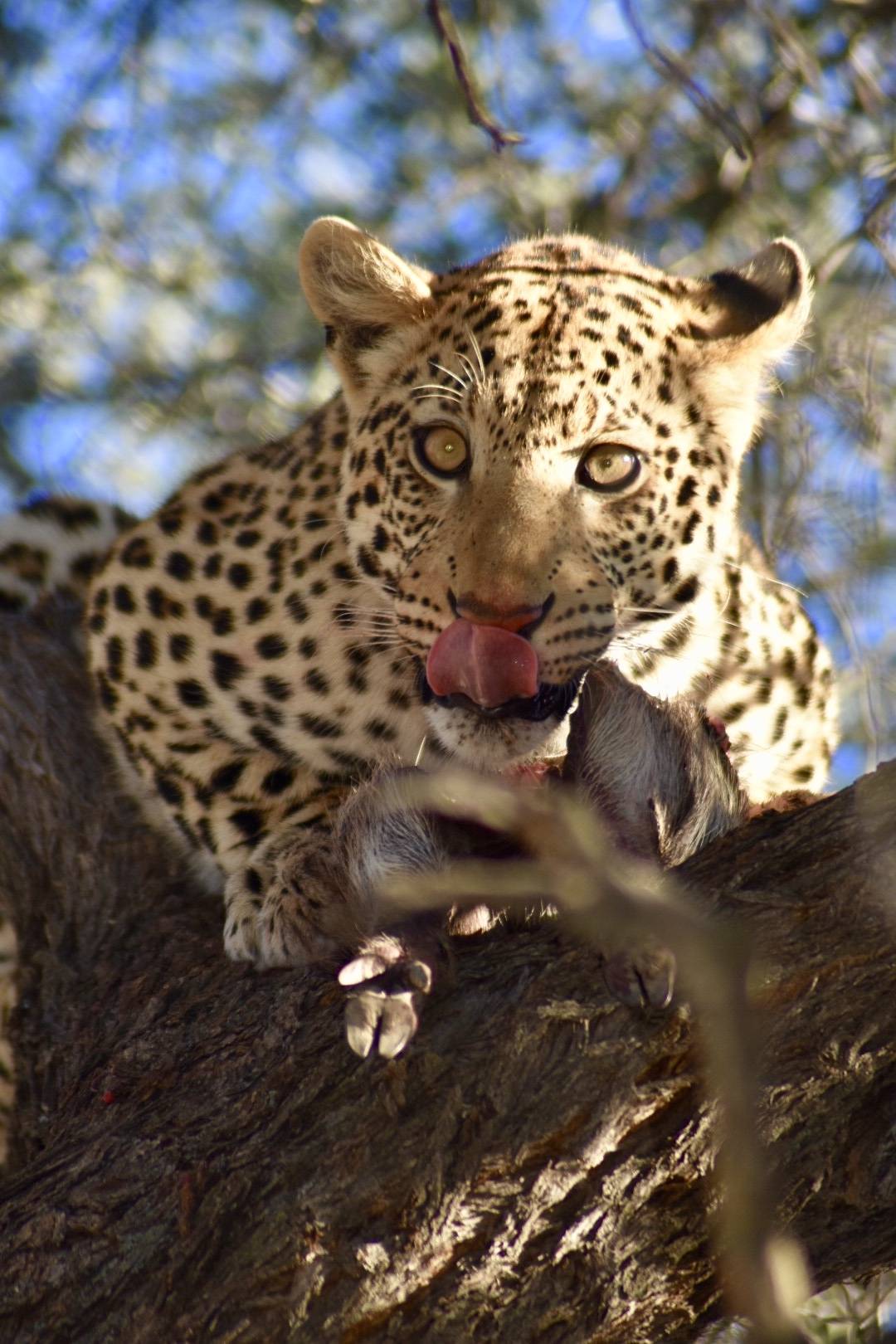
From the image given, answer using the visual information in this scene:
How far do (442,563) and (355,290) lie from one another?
1.20 m

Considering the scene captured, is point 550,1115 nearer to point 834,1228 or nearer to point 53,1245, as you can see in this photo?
point 834,1228

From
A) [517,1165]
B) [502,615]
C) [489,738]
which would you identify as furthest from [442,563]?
[517,1165]

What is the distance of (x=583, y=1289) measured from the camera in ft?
9.70

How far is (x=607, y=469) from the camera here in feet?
15.4

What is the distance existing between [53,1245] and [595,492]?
248cm

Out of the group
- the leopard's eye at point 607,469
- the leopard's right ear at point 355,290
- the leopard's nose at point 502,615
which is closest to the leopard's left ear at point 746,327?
the leopard's eye at point 607,469

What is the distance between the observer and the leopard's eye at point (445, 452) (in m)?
4.78

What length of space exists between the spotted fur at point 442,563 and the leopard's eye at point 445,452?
24 mm

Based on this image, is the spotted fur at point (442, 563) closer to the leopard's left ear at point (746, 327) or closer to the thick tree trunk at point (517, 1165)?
the leopard's left ear at point (746, 327)

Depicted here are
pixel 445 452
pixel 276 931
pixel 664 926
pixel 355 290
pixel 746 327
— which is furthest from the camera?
pixel 355 290

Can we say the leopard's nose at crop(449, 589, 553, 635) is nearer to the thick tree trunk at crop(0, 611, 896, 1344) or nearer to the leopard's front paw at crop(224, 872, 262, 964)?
the leopard's front paw at crop(224, 872, 262, 964)

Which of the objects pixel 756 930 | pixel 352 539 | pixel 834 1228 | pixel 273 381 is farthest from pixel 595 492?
pixel 273 381

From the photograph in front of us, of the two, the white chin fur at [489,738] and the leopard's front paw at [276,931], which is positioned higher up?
the white chin fur at [489,738]

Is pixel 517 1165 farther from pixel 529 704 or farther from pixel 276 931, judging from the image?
pixel 529 704
